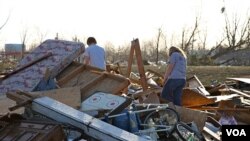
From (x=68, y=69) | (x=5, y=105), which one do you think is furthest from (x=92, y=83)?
(x=5, y=105)

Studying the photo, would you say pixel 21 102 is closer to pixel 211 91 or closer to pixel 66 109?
pixel 66 109

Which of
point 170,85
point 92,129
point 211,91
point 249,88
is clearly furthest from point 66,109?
point 249,88

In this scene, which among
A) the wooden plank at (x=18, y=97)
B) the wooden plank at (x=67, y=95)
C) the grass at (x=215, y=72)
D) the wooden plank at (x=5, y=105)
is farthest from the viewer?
the grass at (x=215, y=72)

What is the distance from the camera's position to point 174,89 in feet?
28.0

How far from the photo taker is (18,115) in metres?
5.89

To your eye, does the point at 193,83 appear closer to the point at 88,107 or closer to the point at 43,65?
the point at 43,65

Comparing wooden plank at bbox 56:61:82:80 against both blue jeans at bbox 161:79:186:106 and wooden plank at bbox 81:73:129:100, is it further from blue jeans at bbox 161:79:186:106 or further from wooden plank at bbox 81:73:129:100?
blue jeans at bbox 161:79:186:106

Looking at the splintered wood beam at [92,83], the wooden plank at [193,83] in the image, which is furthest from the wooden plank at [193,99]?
the wooden plank at [193,83]

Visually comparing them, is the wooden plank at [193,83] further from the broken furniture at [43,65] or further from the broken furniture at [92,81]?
the broken furniture at [43,65]

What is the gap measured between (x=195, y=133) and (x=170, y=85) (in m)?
2.11

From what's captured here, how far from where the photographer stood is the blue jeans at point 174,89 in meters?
8.52

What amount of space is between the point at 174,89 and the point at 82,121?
3512 millimetres

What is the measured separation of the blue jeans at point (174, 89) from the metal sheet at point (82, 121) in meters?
3.24

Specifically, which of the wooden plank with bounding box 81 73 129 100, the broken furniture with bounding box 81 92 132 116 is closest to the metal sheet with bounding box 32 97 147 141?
the broken furniture with bounding box 81 92 132 116
